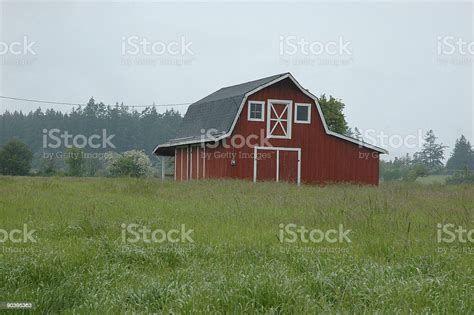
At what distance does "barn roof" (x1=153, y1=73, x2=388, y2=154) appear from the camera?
1150 inches

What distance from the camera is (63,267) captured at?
7.89 meters

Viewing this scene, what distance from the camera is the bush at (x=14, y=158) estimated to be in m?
52.2

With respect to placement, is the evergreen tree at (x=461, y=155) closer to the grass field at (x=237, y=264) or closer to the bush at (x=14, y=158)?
the bush at (x=14, y=158)

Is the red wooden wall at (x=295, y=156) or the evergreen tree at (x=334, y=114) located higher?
the evergreen tree at (x=334, y=114)

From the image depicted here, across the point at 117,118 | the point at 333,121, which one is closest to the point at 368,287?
the point at 333,121

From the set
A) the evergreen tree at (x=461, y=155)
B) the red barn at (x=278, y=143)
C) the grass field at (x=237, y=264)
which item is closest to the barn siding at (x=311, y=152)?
the red barn at (x=278, y=143)

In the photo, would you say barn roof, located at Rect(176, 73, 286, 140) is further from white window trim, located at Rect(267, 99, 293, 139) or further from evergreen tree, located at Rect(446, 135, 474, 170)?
evergreen tree, located at Rect(446, 135, 474, 170)

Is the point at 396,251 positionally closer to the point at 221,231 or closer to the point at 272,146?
the point at 221,231

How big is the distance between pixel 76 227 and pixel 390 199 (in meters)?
8.73

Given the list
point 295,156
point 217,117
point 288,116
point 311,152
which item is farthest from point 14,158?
point 311,152

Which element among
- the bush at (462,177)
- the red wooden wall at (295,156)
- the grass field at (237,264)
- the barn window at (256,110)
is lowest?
the grass field at (237,264)

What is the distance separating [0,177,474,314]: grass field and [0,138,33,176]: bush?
4165cm

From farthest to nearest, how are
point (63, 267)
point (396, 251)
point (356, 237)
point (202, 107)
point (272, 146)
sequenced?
point (202, 107)
point (272, 146)
point (356, 237)
point (396, 251)
point (63, 267)

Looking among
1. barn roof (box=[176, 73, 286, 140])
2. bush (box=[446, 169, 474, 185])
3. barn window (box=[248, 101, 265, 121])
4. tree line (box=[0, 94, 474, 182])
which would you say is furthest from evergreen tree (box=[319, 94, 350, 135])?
barn window (box=[248, 101, 265, 121])
